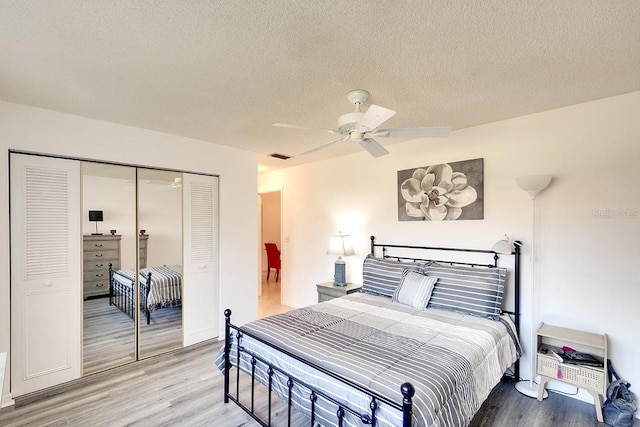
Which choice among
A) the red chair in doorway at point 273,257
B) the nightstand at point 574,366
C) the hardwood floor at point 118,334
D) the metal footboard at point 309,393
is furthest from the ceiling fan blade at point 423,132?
the red chair in doorway at point 273,257

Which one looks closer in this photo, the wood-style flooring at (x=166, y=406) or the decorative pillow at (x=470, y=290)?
the wood-style flooring at (x=166, y=406)

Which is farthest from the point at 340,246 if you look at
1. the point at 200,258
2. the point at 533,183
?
the point at 533,183

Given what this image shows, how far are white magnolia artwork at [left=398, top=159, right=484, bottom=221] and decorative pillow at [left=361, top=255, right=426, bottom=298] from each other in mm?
608

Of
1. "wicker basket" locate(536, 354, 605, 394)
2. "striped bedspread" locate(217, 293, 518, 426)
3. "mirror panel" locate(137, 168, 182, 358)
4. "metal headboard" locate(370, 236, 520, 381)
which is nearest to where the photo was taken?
"striped bedspread" locate(217, 293, 518, 426)

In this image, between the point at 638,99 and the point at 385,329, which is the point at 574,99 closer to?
the point at 638,99

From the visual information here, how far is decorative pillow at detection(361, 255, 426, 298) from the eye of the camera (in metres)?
3.36

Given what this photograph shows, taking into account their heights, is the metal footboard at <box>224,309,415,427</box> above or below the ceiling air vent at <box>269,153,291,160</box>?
below

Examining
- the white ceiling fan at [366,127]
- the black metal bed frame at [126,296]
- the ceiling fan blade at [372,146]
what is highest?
the white ceiling fan at [366,127]

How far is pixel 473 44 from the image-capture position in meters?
1.77

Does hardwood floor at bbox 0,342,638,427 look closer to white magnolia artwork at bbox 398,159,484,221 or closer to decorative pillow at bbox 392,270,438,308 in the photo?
decorative pillow at bbox 392,270,438,308

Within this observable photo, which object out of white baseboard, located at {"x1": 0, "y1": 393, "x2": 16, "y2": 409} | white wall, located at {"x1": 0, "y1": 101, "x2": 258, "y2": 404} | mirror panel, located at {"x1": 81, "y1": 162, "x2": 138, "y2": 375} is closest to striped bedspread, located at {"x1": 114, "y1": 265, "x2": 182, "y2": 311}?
mirror panel, located at {"x1": 81, "y1": 162, "x2": 138, "y2": 375}

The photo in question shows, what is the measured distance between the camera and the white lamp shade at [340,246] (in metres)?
4.29

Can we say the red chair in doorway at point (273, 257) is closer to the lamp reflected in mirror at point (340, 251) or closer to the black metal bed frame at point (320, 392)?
the lamp reflected in mirror at point (340, 251)

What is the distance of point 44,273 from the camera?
2.73m
